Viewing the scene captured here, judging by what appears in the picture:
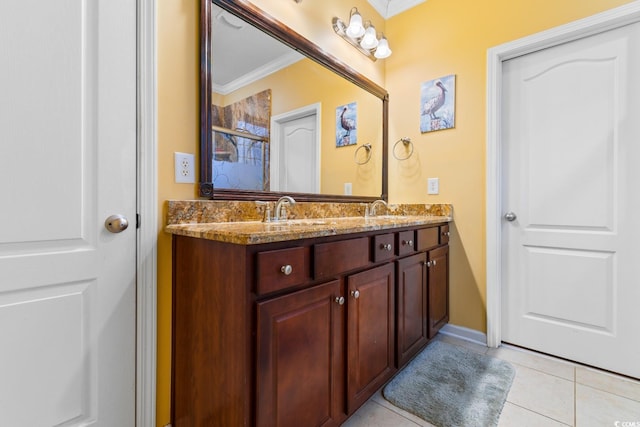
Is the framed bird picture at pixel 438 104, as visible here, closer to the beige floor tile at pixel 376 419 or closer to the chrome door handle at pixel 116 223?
the beige floor tile at pixel 376 419

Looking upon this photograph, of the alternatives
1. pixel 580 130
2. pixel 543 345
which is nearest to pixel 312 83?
pixel 580 130

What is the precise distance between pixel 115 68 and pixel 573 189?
249 cm

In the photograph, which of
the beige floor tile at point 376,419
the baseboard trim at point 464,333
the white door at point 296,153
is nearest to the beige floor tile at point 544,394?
the baseboard trim at point 464,333

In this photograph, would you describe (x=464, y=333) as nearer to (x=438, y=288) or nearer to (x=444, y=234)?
(x=438, y=288)

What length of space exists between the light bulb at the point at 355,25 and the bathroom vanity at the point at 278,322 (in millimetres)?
1525

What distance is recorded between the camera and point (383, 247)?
57.4 inches

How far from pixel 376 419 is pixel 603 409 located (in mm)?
1098

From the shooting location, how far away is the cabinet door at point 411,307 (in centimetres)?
159

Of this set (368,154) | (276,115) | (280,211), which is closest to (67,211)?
(280,211)

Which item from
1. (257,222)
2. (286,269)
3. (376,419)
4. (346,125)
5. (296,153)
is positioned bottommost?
(376,419)

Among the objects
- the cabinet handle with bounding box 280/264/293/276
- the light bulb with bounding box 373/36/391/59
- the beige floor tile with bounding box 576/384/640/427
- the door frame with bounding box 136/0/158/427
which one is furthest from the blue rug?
the light bulb with bounding box 373/36/391/59

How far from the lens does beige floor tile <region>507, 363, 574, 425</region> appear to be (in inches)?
54.2

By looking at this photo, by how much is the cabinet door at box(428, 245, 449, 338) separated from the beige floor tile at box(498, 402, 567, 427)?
59cm

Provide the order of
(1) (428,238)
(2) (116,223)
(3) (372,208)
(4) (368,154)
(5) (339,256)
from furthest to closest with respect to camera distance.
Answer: (4) (368,154), (3) (372,208), (1) (428,238), (5) (339,256), (2) (116,223)
